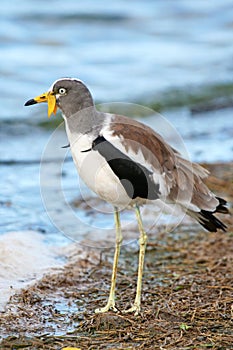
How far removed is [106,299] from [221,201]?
3.52 ft

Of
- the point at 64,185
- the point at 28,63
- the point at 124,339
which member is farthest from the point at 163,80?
the point at 124,339

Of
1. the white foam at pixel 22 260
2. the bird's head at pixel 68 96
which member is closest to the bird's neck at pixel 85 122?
the bird's head at pixel 68 96

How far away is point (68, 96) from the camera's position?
199 inches

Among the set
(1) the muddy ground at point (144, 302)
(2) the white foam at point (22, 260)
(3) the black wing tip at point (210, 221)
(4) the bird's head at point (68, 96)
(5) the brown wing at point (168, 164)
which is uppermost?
(4) the bird's head at point (68, 96)

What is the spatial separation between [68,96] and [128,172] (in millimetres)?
640

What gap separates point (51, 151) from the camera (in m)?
10.2

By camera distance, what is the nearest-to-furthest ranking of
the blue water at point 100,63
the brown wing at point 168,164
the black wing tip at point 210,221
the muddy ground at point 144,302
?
the muddy ground at point 144,302 < the brown wing at point 168,164 < the black wing tip at point 210,221 < the blue water at point 100,63

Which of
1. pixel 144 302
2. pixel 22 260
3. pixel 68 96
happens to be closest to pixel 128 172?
pixel 68 96

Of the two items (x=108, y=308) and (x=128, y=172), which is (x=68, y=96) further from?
(x=108, y=308)

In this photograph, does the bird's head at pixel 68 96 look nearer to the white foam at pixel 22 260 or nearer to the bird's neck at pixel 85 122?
the bird's neck at pixel 85 122

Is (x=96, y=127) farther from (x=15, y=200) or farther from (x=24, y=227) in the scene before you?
(x=15, y=200)

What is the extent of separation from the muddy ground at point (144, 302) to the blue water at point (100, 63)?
108 cm

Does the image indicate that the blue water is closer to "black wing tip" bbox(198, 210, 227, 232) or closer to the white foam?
the white foam

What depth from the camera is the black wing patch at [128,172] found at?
4.88 m
